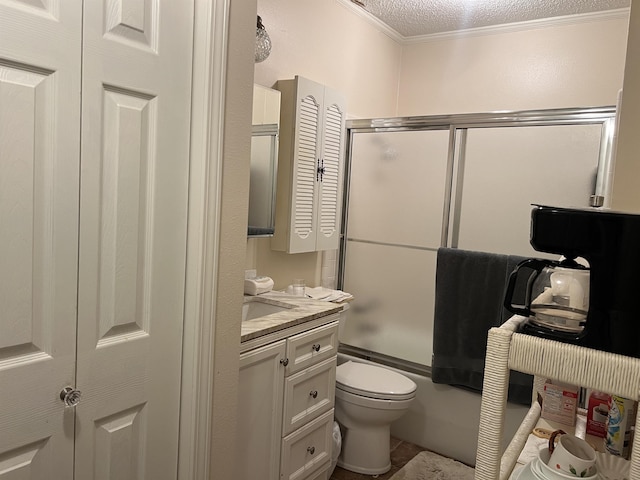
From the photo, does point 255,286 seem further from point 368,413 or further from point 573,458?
point 573,458

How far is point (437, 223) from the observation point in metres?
2.86

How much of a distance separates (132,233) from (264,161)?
117cm

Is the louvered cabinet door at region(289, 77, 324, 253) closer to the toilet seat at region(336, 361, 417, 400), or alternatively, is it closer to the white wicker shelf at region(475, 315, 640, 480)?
the toilet seat at region(336, 361, 417, 400)

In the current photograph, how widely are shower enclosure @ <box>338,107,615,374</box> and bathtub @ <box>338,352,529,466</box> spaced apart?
176mm

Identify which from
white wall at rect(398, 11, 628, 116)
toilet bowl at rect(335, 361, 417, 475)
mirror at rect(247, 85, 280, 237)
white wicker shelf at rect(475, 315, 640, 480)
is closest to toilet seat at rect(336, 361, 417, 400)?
toilet bowl at rect(335, 361, 417, 475)

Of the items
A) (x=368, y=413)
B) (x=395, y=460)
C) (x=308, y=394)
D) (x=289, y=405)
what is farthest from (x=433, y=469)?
(x=289, y=405)

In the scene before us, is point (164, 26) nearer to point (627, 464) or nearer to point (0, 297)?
point (0, 297)

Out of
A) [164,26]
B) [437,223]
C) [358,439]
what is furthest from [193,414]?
[437,223]

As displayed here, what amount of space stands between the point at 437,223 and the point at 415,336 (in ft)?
2.28

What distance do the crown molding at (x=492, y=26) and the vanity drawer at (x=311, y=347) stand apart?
199 centimetres

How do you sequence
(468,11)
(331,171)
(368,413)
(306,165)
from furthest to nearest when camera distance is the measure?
(468,11) → (331,171) → (306,165) → (368,413)

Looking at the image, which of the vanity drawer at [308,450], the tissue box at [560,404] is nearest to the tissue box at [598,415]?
the tissue box at [560,404]

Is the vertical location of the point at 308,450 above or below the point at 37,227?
below

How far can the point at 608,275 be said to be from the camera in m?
0.77
